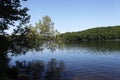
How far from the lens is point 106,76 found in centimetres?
3816

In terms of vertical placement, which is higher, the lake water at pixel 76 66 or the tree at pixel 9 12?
the tree at pixel 9 12

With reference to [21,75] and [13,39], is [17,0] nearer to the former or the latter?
[13,39]

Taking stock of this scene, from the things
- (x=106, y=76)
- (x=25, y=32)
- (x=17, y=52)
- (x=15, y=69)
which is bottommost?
(x=106, y=76)

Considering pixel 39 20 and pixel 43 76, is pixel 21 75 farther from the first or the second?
pixel 39 20

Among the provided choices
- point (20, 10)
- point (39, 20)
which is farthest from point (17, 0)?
point (39, 20)

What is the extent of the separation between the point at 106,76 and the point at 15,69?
609 inches

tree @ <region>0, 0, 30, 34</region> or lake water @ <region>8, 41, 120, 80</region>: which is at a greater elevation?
tree @ <region>0, 0, 30, 34</region>

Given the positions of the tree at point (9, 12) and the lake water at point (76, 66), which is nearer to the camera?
the tree at point (9, 12)

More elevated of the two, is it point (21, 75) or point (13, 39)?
point (13, 39)

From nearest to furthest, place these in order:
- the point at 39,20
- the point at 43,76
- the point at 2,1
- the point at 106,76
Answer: the point at 2,1, the point at 43,76, the point at 106,76, the point at 39,20

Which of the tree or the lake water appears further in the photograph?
the lake water

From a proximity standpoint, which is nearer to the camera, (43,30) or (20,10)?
(20,10)

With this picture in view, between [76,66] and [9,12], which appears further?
[76,66]

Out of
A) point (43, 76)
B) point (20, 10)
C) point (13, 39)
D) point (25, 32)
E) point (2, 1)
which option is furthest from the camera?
point (43, 76)
